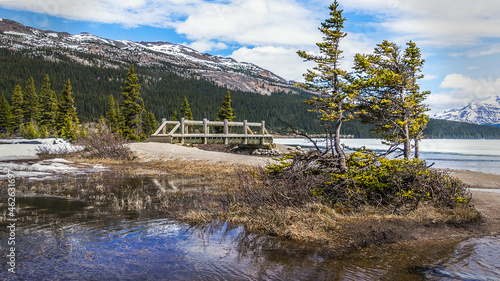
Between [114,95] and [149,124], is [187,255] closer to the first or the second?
[149,124]

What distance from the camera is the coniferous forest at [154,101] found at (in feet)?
422

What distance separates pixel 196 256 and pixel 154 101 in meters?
143

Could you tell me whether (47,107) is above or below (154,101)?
below

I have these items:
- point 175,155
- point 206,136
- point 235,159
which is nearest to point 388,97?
point 235,159

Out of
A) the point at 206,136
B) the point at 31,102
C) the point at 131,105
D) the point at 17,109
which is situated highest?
the point at 31,102

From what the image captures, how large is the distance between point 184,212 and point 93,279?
14.6ft

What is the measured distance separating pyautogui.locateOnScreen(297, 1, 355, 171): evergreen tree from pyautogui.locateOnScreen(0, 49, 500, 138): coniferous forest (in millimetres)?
107697

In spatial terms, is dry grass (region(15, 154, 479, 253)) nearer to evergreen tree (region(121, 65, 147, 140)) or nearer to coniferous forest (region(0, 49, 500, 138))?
evergreen tree (region(121, 65, 147, 140))

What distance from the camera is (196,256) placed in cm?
663

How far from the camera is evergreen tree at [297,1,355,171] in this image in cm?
1112

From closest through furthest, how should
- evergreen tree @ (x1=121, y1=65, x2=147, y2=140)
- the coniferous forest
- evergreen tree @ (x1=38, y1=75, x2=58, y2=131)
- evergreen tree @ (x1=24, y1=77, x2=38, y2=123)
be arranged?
evergreen tree @ (x1=121, y1=65, x2=147, y2=140) < evergreen tree @ (x1=38, y1=75, x2=58, y2=131) < evergreen tree @ (x1=24, y1=77, x2=38, y2=123) < the coniferous forest

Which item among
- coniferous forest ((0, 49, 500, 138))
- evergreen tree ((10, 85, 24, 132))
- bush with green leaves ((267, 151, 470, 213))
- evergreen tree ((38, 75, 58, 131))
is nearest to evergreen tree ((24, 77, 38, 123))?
evergreen tree ((10, 85, 24, 132))

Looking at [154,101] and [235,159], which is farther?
[154,101]

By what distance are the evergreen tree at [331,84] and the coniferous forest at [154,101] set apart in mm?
107697
